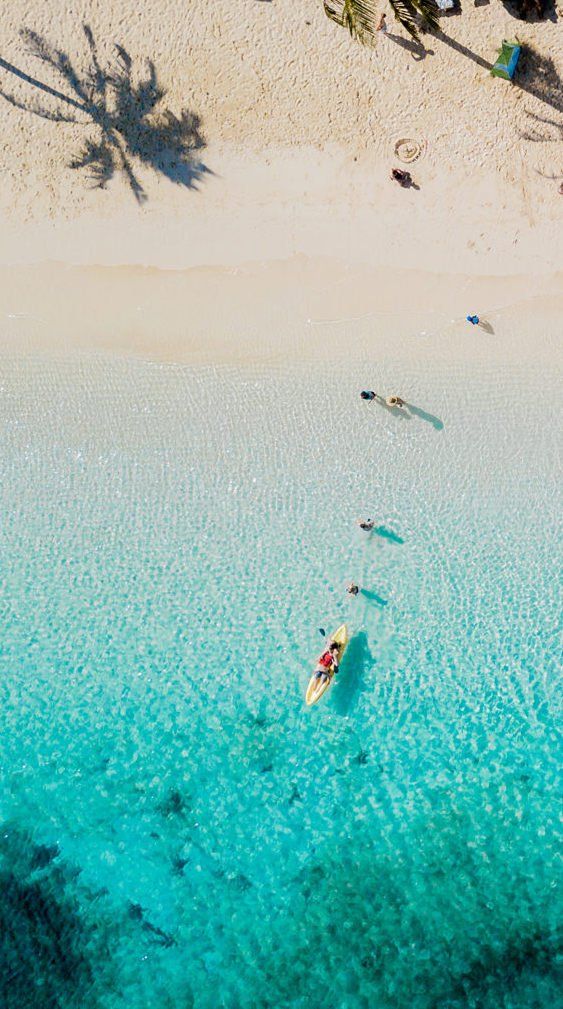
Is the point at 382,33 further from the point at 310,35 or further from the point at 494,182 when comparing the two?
the point at 494,182

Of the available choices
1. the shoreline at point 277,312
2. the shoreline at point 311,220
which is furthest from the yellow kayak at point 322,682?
the shoreline at point 311,220

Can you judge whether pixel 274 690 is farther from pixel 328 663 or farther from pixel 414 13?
pixel 414 13

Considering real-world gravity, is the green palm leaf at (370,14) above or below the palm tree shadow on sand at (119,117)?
above

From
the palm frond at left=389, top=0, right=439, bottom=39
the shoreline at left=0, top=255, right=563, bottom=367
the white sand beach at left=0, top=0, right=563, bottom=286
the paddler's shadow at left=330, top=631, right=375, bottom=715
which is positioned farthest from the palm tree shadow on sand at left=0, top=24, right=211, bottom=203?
the paddler's shadow at left=330, top=631, right=375, bottom=715

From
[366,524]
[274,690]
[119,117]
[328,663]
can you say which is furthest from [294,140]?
[274,690]

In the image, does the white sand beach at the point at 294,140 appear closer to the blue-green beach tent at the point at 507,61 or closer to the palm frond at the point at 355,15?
the blue-green beach tent at the point at 507,61

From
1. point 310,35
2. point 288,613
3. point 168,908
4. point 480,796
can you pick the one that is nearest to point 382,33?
point 310,35
